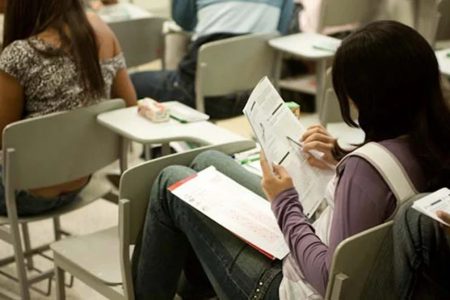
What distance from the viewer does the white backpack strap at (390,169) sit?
1.21 metres

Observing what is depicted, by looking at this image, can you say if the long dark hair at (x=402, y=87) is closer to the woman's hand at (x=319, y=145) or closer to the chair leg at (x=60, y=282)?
the woman's hand at (x=319, y=145)

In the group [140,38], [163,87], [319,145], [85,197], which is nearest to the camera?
[319,145]

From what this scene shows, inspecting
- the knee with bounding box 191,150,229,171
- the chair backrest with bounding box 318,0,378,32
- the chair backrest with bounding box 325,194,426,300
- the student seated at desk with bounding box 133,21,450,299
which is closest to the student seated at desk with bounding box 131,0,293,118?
the chair backrest with bounding box 318,0,378,32

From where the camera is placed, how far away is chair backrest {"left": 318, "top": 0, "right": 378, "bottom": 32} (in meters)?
3.31

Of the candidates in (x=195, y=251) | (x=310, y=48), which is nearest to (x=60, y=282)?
(x=195, y=251)

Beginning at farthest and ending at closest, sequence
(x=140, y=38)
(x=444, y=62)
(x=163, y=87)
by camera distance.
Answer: (x=140, y=38)
(x=163, y=87)
(x=444, y=62)

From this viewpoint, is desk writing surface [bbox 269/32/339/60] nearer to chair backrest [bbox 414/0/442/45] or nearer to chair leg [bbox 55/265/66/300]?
chair backrest [bbox 414/0/442/45]

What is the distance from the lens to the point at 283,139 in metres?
1.49

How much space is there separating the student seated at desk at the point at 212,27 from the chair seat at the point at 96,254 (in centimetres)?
121

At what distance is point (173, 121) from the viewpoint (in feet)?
6.68

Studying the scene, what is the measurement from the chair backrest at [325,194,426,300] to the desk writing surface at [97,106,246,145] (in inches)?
29.8

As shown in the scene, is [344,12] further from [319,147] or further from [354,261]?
[354,261]

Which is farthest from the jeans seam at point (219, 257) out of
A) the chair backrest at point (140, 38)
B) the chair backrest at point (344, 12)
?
the chair backrest at point (344, 12)

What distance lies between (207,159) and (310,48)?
1.53m
